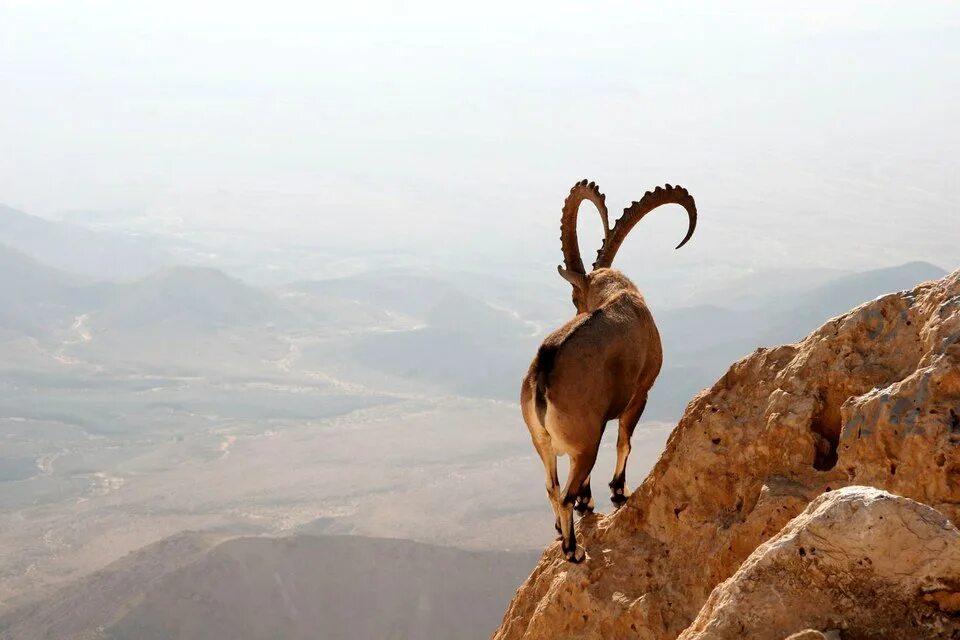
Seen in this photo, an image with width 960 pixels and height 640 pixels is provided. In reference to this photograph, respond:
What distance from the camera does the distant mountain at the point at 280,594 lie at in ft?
191

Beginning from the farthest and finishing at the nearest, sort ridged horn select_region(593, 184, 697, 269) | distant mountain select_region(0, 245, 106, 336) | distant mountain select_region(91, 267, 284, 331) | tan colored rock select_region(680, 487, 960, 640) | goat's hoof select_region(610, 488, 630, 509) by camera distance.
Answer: distant mountain select_region(91, 267, 284, 331) → distant mountain select_region(0, 245, 106, 336) → ridged horn select_region(593, 184, 697, 269) → goat's hoof select_region(610, 488, 630, 509) → tan colored rock select_region(680, 487, 960, 640)

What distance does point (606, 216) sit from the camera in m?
10.0

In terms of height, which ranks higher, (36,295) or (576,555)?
(576,555)

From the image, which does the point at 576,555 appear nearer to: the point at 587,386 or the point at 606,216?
the point at 587,386

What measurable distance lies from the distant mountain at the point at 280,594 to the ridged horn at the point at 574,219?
4923 centimetres

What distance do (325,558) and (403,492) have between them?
1409 inches

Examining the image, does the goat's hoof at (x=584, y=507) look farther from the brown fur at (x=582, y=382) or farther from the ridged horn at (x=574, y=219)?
the ridged horn at (x=574, y=219)

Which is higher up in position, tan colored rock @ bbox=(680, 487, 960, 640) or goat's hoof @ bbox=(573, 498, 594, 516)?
tan colored rock @ bbox=(680, 487, 960, 640)

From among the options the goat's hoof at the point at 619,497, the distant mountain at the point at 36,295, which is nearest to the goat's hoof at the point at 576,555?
the goat's hoof at the point at 619,497

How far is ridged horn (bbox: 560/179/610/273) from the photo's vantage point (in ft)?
32.8

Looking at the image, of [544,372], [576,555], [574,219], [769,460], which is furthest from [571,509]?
[574,219]

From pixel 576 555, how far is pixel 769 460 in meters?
1.67

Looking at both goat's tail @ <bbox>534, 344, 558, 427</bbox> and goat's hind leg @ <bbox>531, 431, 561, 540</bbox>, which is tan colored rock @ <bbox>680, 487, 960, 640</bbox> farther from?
goat's hind leg @ <bbox>531, 431, 561, 540</bbox>

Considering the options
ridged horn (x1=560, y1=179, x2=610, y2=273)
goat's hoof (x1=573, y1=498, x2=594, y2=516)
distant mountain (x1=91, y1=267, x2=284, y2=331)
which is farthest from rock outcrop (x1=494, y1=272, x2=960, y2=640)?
distant mountain (x1=91, y1=267, x2=284, y2=331)
